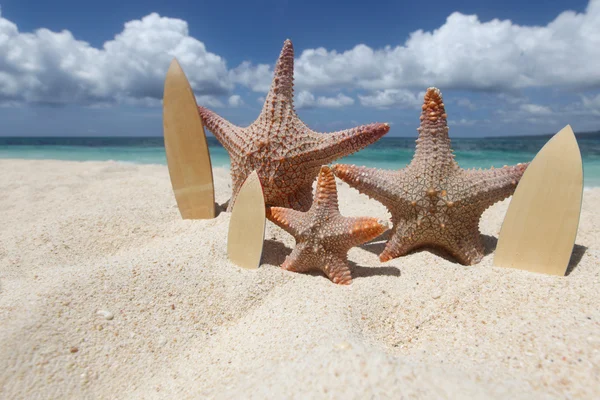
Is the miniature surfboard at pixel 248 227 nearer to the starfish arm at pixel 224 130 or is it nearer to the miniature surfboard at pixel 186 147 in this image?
the starfish arm at pixel 224 130

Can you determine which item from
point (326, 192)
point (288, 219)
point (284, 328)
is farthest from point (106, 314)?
point (326, 192)

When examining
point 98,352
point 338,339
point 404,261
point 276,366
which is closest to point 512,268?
point 404,261

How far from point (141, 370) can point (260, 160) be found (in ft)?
5.94

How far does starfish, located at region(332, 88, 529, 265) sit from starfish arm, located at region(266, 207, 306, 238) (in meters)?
0.44

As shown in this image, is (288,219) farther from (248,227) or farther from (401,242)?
(401,242)

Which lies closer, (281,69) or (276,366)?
(276,366)

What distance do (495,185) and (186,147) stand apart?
2593mm

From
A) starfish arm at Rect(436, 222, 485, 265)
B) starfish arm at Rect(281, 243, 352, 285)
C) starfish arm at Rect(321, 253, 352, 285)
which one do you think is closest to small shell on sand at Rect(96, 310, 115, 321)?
starfish arm at Rect(281, 243, 352, 285)

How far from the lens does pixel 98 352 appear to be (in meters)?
1.79

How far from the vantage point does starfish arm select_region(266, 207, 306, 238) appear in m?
2.53

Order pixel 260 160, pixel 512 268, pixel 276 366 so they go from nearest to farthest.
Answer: pixel 276 366 < pixel 512 268 < pixel 260 160

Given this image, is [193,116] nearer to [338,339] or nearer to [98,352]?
[98,352]

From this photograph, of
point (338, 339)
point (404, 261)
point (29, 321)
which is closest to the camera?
point (338, 339)

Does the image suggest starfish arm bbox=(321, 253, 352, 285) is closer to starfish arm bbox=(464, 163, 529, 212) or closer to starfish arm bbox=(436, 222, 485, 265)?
starfish arm bbox=(436, 222, 485, 265)
